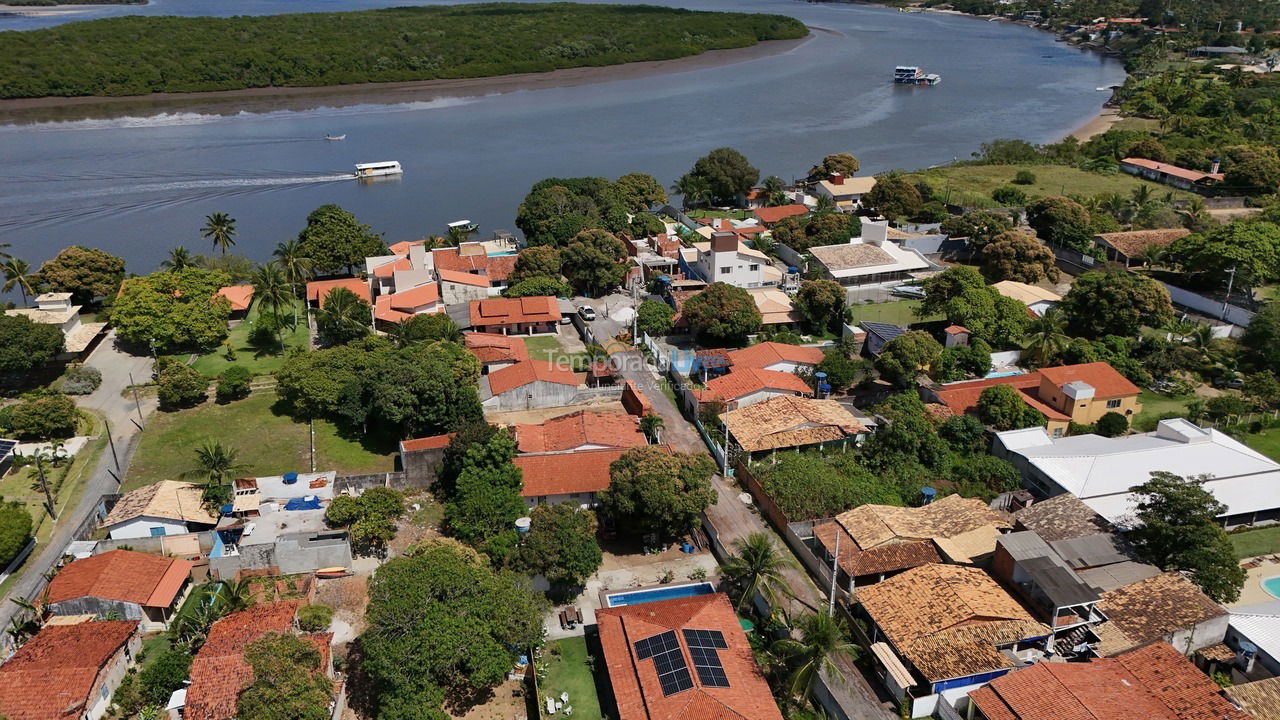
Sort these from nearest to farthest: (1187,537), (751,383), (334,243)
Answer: (1187,537) < (751,383) < (334,243)

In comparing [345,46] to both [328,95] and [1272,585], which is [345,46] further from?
[1272,585]

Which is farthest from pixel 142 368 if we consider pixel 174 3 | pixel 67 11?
pixel 174 3

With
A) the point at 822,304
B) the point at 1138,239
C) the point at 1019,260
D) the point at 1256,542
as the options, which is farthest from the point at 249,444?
the point at 1138,239

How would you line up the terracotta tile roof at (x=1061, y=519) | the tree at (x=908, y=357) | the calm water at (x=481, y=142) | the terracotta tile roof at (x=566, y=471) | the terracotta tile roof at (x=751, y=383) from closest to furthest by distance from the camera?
the terracotta tile roof at (x=1061, y=519) → the terracotta tile roof at (x=566, y=471) → the terracotta tile roof at (x=751, y=383) → the tree at (x=908, y=357) → the calm water at (x=481, y=142)

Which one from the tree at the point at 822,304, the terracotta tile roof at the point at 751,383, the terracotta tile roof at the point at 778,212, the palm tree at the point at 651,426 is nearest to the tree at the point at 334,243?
the terracotta tile roof at the point at 751,383

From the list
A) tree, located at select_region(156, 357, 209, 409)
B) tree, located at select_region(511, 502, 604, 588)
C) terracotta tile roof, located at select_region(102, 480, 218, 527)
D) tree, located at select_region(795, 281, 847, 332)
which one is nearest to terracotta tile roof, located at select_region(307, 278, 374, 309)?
tree, located at select_region(156, 357, 209, 409)

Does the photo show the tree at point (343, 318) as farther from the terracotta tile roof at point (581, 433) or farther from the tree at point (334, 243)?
the terracotta tile roof at point (581, 433)
